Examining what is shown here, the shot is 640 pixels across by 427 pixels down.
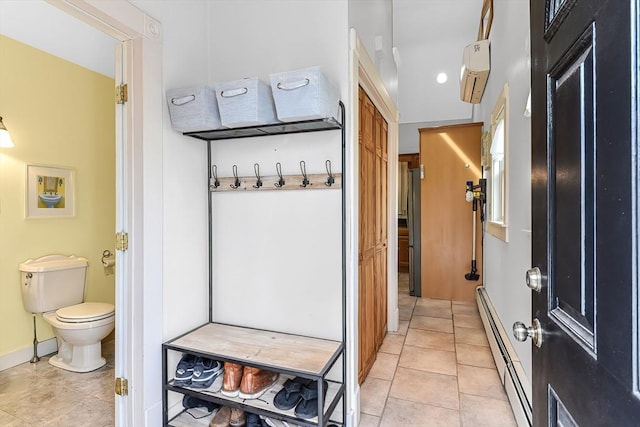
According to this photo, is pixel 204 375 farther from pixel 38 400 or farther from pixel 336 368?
pixel 38 400

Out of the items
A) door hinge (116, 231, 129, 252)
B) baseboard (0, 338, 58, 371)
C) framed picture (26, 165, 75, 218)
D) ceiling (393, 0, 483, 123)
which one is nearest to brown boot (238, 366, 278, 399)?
door hinge (116, 231, 129, 252)

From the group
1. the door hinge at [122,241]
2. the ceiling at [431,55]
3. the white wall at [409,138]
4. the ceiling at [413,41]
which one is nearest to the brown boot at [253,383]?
the door hinge at [122,241]

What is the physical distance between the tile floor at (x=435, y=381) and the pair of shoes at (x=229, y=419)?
2.26ft

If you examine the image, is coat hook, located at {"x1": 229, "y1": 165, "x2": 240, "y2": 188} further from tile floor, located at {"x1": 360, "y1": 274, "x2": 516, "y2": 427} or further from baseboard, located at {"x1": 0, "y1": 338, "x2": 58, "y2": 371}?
baseboard, located at {"x1": 0, "y1": 338, "x2": 58, "y2": 371}

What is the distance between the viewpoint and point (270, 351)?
5.49 feet

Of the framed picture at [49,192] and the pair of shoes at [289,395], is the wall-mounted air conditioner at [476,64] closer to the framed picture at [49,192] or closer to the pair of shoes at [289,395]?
the pair of shoes at [289,395]

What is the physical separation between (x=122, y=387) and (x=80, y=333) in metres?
1.06

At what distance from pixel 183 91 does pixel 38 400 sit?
2.24 m

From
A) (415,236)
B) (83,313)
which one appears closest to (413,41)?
(415,236)

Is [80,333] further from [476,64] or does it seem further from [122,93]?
[476,64]

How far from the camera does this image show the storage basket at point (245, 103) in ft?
5.15

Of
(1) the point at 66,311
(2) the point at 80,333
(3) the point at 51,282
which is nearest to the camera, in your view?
(2) the point at 80,333

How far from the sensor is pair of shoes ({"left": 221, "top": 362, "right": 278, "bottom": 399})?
1.65 m

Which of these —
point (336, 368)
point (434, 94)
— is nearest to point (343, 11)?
point (336, 368)
